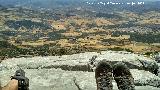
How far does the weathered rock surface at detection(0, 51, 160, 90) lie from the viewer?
9086 millimetres

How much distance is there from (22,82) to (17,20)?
7106 inches

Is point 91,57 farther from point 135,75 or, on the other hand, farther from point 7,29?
point 7,29

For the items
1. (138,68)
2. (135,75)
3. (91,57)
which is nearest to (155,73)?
(138,68)

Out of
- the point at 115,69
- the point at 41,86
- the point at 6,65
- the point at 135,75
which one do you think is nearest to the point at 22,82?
the point at 115,69

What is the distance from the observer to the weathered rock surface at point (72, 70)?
909 centimetres

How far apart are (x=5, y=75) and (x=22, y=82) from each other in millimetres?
3488

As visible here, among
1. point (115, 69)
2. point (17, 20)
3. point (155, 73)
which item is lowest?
point (17, 20)

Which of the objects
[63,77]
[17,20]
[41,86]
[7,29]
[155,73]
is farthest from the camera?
[17,20]

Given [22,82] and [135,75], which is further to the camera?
[135,75]

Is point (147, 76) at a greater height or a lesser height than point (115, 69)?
lesser

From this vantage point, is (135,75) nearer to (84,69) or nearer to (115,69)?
(84,69)

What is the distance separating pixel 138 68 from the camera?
10.8 meters

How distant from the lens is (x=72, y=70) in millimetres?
10844

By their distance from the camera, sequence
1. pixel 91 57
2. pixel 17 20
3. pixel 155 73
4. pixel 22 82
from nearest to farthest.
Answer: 1. pixel 22 82
2. pixel 155 73
3. pixel 91 57
4. pixel 17 20
